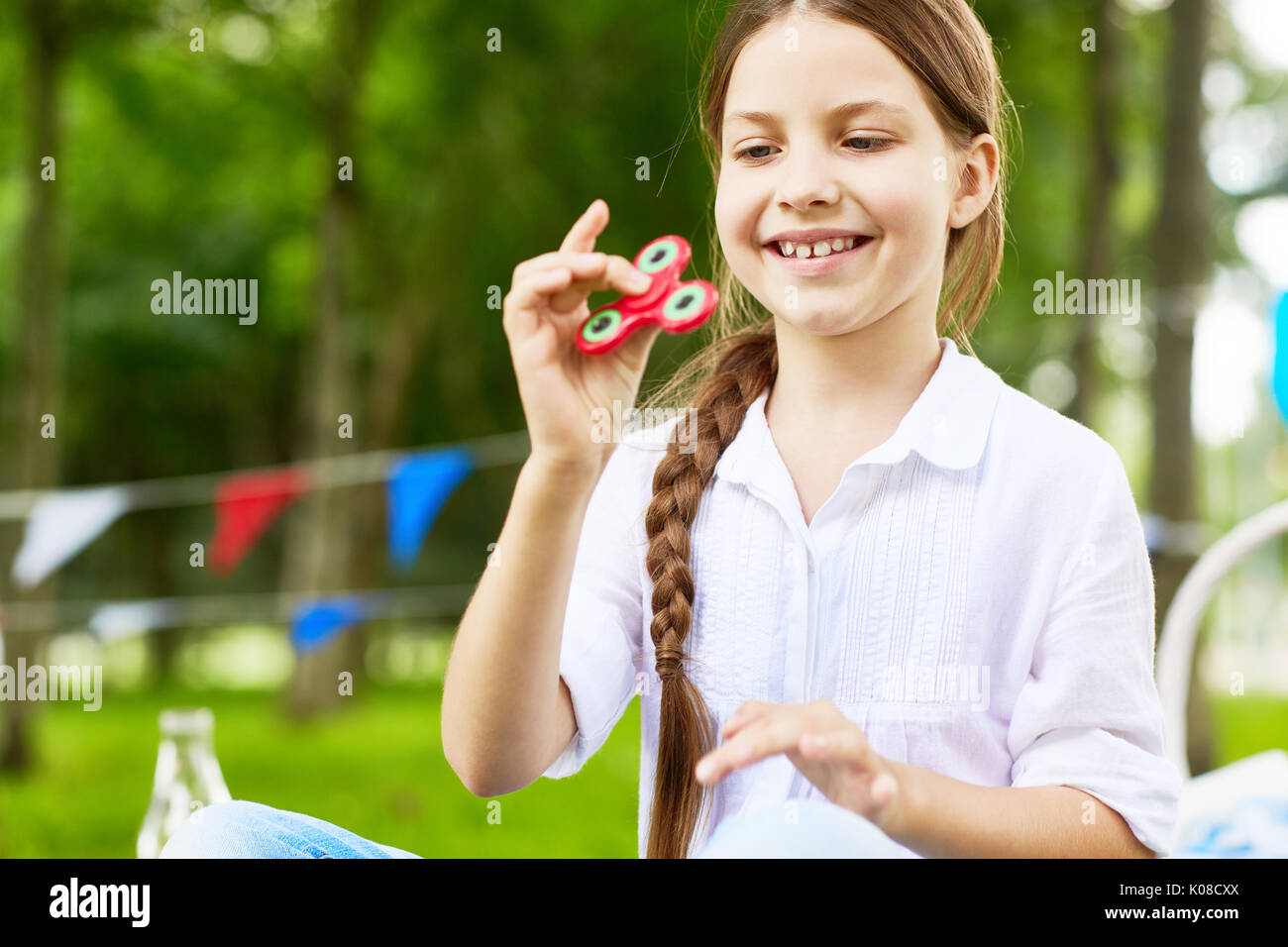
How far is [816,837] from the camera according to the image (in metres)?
0.88

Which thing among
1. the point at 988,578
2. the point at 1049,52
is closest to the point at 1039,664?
the point at 988,578

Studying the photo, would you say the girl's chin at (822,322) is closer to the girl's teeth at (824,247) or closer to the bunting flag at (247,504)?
the girl's teeth at (824,247)

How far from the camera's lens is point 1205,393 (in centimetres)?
574

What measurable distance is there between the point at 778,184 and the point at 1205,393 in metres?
5.20

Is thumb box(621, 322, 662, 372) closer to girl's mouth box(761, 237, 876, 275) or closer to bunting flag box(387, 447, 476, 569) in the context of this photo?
girl's mouth box(761, 237, 876, 275)

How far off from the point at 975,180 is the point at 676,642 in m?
0.52

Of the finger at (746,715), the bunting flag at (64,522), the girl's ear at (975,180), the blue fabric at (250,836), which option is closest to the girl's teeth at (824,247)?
the girl's ear at (975,180)

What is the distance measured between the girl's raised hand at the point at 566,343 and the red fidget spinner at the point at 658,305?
0.5 inches

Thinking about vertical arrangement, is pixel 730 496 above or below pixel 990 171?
below

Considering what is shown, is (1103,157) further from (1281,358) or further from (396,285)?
(396,285)

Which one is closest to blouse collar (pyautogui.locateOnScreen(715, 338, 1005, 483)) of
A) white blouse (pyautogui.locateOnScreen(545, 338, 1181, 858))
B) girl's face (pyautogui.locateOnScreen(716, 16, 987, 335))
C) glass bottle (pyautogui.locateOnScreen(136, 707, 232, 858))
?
white blouse (pyautogui.locateOnScreen(545, 338, 1181, 858))

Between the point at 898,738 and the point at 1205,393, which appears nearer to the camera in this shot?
the point at 898,738

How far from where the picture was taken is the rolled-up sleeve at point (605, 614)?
3.77 feet
